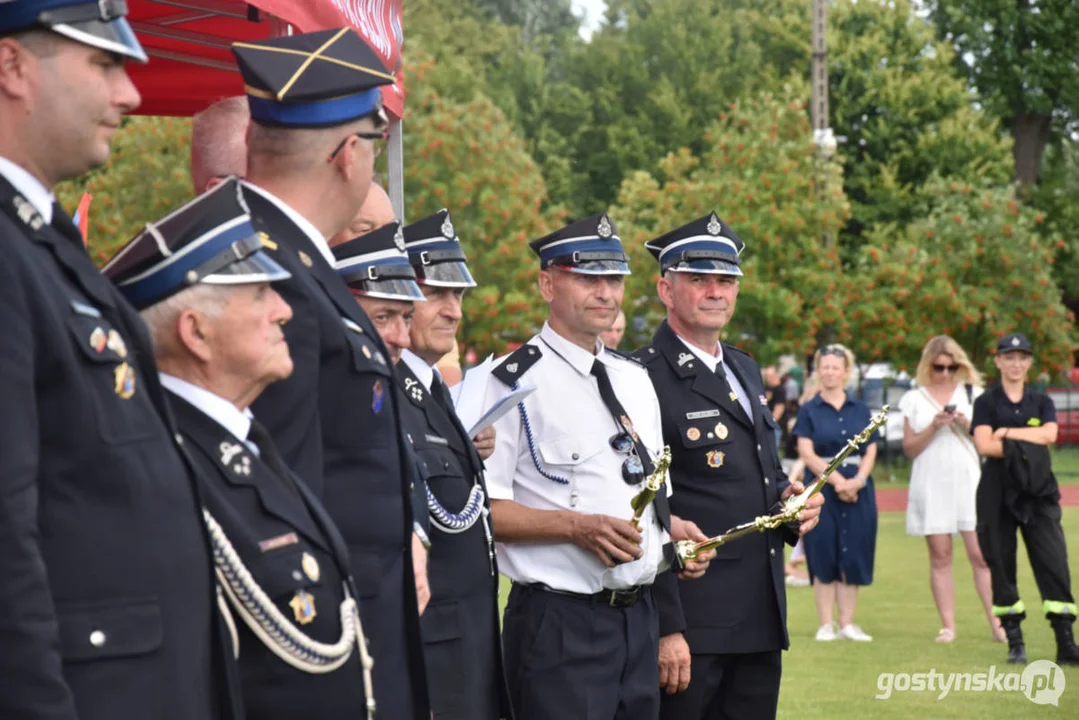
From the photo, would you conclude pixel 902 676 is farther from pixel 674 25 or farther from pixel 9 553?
pixel 674 25

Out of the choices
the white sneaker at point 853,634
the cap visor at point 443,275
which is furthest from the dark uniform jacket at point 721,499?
the white sneaker at point 853,634

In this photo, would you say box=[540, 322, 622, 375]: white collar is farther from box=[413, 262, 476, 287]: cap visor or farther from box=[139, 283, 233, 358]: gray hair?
box=[139, 283, 233, 358]: gray hair

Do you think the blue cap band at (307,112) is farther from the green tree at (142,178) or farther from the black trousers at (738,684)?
the green tree at (142,178)

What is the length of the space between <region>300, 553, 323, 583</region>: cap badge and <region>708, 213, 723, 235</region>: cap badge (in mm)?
3956

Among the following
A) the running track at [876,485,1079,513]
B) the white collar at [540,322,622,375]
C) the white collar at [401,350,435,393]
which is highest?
the white collar at [401,350,435,393]

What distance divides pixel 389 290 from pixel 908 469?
30.3 metres

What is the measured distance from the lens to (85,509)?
272 centimetres

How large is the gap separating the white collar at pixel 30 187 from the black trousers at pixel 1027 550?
405 inches

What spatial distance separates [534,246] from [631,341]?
29448mm

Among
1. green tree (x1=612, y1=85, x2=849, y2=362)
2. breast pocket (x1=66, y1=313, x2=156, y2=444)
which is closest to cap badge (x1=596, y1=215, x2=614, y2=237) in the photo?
breast pocket (x1=66, y1=313, x2=156, y2=444)

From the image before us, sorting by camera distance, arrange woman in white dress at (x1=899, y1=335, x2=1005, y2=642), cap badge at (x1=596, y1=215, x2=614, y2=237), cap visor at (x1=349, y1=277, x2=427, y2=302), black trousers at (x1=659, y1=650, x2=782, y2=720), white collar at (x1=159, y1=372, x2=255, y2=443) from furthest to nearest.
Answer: woman in white dress at (x1=899, y1=335, x2=1005, y2=642), black trousers at (x1=659, y1=650, x2=782, y2=720), cap badge at (x1=596, y1=215, x2=614, y2=237), cap visor at (x1=349, y1=277, x2=427, y2=302), white collar at (x1=159, y1=372, x2=255, y2=443)

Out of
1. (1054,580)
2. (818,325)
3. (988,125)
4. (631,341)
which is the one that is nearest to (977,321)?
(818,325)

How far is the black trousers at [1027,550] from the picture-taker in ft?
39.3

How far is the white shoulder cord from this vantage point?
10.3ft
